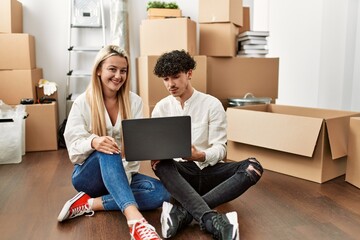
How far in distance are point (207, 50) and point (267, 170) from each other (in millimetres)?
1291

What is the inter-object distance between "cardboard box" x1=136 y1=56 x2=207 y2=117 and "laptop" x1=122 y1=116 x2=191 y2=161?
1496 mm

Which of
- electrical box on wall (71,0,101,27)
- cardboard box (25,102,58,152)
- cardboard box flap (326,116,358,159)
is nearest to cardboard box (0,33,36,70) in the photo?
cardboard box (25,102,58,152)

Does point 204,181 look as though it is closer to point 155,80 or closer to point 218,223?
point 218,223

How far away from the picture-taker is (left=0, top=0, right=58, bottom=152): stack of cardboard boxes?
2902 mm

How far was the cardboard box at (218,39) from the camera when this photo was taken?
3041 millimetres

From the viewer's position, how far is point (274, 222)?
1582mm

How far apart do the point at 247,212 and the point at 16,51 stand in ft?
7.74

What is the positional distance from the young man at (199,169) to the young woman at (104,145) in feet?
0.49

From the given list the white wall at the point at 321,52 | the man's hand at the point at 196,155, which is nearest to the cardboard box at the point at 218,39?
the white wall at the point at 321,52

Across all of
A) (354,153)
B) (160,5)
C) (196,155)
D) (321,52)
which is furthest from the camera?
(321,52)

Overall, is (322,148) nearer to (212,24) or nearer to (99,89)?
(99,89)

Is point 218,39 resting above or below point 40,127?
above

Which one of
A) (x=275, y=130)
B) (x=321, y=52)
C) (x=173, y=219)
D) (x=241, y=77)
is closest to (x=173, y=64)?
(x=173, y=219)

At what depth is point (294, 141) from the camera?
2.12 metres
